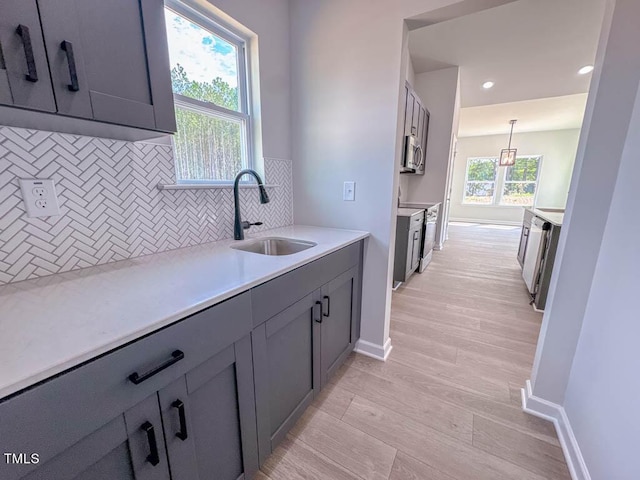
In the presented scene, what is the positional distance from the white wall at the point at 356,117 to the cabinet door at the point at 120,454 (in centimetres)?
142

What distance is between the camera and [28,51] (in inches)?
25.2

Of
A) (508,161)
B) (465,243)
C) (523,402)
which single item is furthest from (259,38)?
(508,161)

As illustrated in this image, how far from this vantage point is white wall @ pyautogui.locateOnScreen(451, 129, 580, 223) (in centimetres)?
732

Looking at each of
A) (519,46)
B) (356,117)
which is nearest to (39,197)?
(356,117)

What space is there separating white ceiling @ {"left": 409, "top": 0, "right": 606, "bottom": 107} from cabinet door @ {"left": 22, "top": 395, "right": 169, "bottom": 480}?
12.7 feet

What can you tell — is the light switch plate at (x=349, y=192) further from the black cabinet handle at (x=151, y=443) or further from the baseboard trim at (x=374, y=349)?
the black cabinet handle at (x=151, y=443)

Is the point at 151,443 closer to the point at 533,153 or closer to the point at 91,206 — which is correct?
the point at 91,206

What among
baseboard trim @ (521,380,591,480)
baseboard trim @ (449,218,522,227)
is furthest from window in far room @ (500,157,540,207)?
baseboard trim @ (521,380,591,480)

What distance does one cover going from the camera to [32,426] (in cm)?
48

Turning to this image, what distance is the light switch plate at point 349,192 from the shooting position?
1.80 meters

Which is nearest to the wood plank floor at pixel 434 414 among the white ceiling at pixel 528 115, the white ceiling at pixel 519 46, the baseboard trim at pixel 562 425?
the baseboard trim at pixel 562 425

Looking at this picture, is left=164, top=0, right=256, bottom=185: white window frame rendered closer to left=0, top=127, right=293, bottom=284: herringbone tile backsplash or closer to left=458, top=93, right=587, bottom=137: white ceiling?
left=0, top=127, right=293, bottom=284: herringbone tile backsplash

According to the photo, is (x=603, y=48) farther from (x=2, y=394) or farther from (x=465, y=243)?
(x=465, y=243)

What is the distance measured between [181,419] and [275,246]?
1.10 metres
